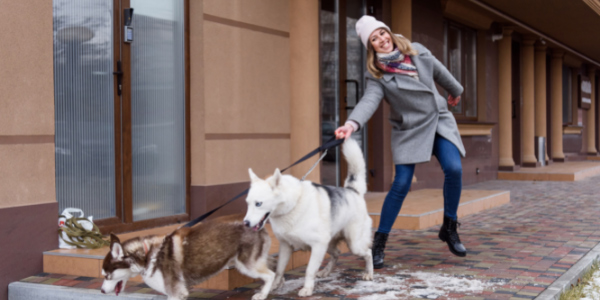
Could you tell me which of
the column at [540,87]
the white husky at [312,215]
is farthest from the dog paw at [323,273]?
the column at [540,87]

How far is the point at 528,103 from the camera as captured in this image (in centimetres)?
1575

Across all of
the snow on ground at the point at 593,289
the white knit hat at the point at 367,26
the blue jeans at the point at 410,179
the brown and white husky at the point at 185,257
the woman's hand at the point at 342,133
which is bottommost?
the snow on ground at the point at 593,289

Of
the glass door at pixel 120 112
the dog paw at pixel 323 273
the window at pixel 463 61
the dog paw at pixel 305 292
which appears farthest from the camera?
the window at pixel 463 61

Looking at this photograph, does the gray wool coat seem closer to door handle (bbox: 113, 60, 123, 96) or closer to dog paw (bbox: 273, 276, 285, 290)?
dog paw (bbox: 273, 276, 285, 290)

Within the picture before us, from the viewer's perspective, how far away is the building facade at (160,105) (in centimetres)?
474

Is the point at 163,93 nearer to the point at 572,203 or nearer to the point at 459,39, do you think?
the point at 572,203

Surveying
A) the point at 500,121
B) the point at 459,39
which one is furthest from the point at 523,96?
the point at 459,39

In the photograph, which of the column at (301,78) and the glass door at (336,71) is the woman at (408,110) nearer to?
the column at (301,78)

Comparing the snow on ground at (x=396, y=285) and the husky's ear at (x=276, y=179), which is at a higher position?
the husky's ear at (x=276, y=179)

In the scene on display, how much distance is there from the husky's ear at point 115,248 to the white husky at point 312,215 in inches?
27.9

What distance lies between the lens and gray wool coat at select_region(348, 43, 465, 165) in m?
4.74

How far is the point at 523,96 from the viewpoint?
1580 cm

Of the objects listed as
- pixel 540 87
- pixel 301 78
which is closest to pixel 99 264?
pixel 301 78

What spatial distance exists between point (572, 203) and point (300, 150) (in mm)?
4395
